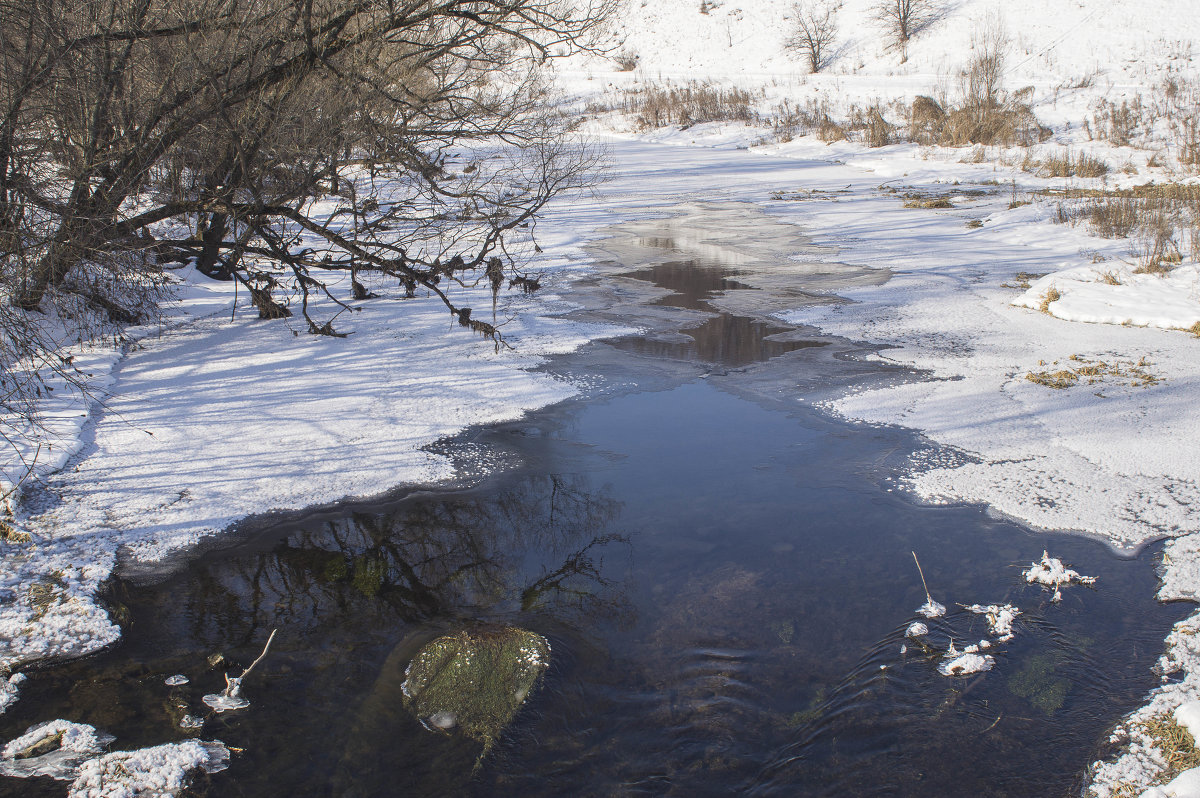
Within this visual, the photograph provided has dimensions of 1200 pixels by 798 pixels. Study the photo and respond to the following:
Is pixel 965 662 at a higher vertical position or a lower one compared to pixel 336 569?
lower

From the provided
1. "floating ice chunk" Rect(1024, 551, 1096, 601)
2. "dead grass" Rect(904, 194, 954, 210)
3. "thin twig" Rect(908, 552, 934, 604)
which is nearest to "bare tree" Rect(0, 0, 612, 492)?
"thin twig" Rect(908, 552, 934, 604)

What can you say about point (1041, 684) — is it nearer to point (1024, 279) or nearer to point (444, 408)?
point (444, 408)

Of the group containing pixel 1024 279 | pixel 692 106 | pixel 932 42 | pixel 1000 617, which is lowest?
pixel 1000 617

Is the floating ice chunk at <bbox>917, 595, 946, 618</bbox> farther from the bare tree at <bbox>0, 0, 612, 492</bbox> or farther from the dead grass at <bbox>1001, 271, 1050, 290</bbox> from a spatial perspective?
the dead grass at <bbox>1001, 271, 1050, 290</bbox>

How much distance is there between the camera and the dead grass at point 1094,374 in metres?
6.46

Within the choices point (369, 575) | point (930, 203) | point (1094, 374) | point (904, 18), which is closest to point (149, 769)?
point (369, 575)

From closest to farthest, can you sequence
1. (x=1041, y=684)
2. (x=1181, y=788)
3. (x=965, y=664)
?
1. (x=1181, y=788)
2. (x=1041, y=684)
3. (x=965, y=664)

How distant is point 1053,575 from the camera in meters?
4.10

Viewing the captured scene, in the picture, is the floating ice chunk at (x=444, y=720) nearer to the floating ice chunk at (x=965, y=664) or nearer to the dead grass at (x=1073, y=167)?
the floating ice chunk at (x=965, y=664)

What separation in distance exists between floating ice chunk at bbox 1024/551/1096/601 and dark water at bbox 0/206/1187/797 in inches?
2.6

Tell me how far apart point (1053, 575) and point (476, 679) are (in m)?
2.94

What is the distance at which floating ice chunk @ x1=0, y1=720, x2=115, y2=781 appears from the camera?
2949 millimetres

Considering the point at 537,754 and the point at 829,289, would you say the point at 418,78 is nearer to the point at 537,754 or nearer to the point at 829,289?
the point at 829,289

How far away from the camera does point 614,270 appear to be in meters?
11.4
